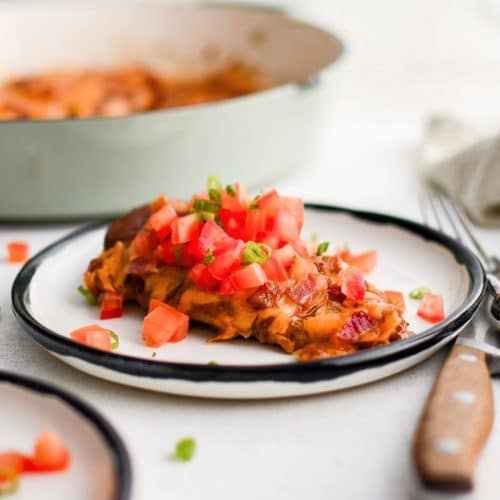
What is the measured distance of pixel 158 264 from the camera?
2.13m

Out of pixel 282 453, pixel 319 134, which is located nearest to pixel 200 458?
pixel 282 453

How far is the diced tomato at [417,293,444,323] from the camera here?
2041 millimetres

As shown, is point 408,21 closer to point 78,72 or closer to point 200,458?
point 78,72

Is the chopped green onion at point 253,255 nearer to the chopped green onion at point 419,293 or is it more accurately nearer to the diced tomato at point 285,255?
the diced tomato at point 285,255

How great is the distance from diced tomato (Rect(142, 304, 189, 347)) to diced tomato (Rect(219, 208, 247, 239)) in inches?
8.7

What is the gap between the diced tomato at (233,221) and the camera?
2100 mm

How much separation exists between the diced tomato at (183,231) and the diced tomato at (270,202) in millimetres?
159

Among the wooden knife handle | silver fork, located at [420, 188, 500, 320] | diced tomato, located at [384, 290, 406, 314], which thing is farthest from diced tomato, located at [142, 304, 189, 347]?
silver fork, located at [420, 188, 500, 320]

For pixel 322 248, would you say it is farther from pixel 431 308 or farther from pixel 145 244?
pixel 145 244

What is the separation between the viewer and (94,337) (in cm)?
195

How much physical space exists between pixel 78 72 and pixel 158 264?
6.64 ft

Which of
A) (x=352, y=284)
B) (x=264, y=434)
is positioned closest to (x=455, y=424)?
(x=264, y=434)

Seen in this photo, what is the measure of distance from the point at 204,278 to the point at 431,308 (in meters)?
0.49

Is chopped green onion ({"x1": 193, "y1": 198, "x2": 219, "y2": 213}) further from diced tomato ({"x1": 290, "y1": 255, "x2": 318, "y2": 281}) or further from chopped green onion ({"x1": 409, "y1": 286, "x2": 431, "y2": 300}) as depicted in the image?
chopped green onion ({"x1": 409, "y1": 286, "x2": 431, "y2": 300})
